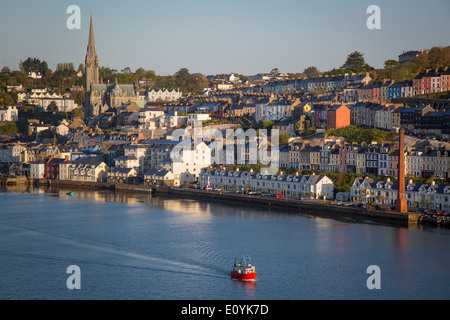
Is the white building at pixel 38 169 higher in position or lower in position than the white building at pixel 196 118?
lower

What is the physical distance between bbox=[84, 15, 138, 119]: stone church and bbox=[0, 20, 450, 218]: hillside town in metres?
0.12

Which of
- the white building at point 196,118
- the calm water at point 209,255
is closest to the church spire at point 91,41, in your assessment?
the white building at point 196,118

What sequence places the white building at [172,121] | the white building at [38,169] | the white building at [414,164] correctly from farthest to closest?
the white building at [172,121]
the white building at [38,169]
the white building at [414,164]

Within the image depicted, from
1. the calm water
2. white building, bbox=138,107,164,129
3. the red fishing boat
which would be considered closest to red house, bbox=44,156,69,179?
white building, bbox=138,107,164,129

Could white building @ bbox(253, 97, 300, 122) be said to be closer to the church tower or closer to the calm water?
the calm water

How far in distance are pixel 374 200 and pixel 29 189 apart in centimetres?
1542

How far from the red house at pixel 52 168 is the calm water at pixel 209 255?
9968 millimetres

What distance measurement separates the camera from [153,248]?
16297 mm

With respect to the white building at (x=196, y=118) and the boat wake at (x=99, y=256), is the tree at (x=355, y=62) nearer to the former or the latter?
the white building at (x=196, y=118)

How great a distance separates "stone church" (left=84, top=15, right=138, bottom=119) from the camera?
4506 cm

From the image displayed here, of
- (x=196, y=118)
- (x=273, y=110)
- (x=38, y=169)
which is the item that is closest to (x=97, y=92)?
(x=196, y=118)

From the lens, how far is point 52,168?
3241 centimetres

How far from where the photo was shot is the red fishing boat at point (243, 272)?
13.5 m
